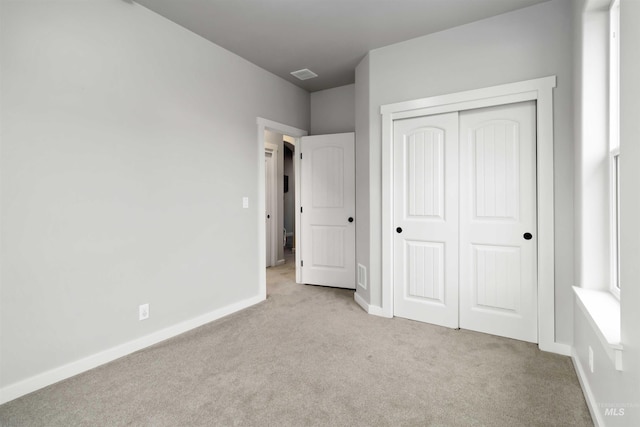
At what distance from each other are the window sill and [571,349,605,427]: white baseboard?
0.43m

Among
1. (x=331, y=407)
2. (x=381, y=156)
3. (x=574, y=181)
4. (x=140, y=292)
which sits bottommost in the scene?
(x=331, y=407)

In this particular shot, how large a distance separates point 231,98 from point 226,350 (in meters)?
2.37

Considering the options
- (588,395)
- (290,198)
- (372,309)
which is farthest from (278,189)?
(588,395)

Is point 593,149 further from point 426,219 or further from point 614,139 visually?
point 426,219

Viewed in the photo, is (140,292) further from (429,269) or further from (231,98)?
(429,269)

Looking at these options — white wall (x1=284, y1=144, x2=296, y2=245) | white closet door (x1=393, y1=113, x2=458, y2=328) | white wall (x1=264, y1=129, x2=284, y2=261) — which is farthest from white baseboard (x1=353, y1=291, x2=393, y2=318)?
white wall (x1=284, y1=144, x2=296, y2=245)

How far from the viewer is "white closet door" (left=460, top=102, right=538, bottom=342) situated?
Answer: 8.70 feet

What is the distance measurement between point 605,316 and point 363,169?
233 centimetres

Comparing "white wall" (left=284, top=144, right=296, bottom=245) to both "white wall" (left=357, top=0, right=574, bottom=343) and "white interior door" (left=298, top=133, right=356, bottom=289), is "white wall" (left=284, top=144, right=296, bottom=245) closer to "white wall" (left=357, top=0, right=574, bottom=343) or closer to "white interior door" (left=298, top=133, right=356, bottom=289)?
"white interior door" (left=298, top=133, right=356, bottom=289)

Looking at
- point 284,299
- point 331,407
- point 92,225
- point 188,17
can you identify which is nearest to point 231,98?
point 188,17

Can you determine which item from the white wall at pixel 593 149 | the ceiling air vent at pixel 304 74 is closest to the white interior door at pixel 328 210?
the ceiling air vent at pixel 304 74

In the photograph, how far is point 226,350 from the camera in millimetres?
2537

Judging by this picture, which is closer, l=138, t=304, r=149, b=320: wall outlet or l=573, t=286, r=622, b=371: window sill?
l=573, t=286, r=622, b=371: window sill

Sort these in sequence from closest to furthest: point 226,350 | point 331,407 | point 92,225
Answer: point 331,407
point 92,225
point 226,350
